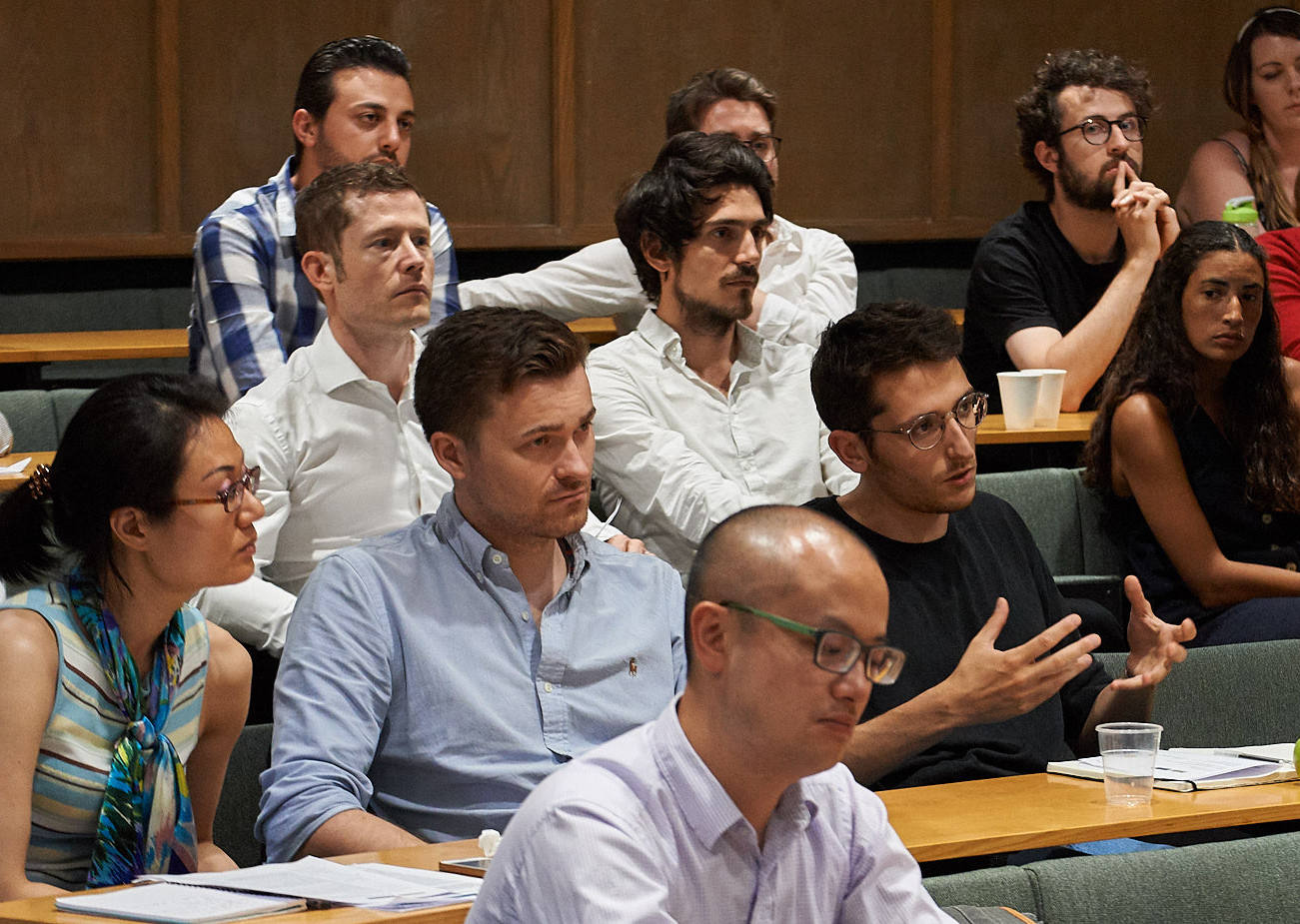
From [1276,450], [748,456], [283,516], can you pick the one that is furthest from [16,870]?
[1276,450]

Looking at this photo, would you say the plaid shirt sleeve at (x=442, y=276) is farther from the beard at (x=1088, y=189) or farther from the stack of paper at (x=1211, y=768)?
the stack of paper at (x=1211, y=768)

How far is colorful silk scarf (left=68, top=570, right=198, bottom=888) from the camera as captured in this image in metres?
1.84

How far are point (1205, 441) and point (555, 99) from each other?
9.33 ft

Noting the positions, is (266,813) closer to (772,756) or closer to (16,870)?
(16,870)

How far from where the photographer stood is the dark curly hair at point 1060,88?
4047 millimetres

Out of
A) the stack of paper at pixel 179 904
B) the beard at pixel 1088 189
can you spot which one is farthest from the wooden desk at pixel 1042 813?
the beard at pixel 1088 189

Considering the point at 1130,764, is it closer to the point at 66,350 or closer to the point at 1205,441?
the point at 1205,441

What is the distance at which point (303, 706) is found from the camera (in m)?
1.92

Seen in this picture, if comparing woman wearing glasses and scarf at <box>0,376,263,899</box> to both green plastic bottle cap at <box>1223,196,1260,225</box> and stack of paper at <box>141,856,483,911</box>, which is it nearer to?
stack of paper at <box>141,856,483,911</box>

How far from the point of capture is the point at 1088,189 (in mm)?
3926

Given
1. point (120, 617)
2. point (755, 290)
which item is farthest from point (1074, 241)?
point (120, 617)

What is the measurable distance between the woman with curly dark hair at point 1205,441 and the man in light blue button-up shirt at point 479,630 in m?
1.40

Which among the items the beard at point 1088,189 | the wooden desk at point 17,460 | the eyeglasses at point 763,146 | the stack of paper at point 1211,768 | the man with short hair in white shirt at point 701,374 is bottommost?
the stack of paper at point 1211,768

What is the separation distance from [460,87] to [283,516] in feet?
9.61
